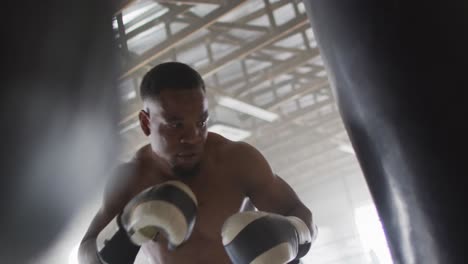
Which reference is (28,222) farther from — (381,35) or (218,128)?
(218,128)

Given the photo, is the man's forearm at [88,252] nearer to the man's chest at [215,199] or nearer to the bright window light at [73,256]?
the bright window light at [73,256]

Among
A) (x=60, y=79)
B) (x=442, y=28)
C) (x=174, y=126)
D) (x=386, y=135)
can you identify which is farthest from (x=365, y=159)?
(x=174, y=126)

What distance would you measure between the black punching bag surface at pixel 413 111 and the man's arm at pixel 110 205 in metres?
0.76

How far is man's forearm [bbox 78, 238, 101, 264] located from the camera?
1.05m

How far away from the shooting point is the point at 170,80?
1090mm

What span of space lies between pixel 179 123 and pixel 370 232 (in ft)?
25.7

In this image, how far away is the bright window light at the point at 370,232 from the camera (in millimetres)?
7547

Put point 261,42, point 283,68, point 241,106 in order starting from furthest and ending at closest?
1. point 283,68
2. point 241,106
3. point 261,42

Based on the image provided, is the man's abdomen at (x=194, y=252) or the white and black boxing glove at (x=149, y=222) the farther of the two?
the man's abdomen at (x=194, y=252)

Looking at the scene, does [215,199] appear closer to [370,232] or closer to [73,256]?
[73,256]

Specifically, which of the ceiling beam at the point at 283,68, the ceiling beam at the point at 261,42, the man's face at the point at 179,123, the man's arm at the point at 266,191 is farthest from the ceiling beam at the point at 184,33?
the man's face at the point at 179,123

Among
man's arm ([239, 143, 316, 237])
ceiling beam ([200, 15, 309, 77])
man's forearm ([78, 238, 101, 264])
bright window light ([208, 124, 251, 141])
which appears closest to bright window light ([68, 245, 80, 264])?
man's forearm ([78, 238, 101, 264])

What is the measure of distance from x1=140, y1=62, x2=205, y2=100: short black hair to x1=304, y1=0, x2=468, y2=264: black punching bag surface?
563 millimetres

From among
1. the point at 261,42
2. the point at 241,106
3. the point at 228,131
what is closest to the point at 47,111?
the point at 261,42
